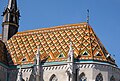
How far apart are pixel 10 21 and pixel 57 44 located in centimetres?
955

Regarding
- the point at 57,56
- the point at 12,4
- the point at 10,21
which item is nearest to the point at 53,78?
the point at 57,56

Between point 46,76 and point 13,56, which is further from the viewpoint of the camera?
point 13,56

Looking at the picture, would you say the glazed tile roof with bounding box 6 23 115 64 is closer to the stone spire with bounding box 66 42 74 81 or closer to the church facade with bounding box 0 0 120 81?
the church facade with bounding box 0 0 120 81

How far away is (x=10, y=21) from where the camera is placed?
2014 inches

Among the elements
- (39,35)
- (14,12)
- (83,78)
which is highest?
(14,12)

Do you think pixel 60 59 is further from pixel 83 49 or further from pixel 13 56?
pixel 13 56

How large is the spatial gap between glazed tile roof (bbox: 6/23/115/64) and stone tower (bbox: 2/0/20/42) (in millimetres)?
1147

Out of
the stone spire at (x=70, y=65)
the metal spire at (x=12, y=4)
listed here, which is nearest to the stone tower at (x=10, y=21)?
the metal spire at (x=12, y=4)

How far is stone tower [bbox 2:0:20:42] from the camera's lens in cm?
5022

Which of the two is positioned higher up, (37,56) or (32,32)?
(32,32)

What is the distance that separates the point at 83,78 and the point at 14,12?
1650cm

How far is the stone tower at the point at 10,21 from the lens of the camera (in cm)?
5022

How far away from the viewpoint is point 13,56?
45.7 meters

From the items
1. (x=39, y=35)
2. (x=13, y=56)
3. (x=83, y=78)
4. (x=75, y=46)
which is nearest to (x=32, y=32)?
(x=39, y=35)
